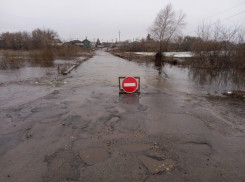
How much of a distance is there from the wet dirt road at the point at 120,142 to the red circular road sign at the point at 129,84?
4.43 ft

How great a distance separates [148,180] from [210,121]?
2.96 meters

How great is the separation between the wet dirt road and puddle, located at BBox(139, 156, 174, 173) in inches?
0.7

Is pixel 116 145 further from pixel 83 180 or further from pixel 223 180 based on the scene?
pixel 223 180

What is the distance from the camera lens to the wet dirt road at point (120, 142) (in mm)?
2529

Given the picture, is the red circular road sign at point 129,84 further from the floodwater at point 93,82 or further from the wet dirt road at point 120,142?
the wet dirt road at point 120,142

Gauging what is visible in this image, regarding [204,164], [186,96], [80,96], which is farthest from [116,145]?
[186,96]

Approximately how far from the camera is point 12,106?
5.42 meters

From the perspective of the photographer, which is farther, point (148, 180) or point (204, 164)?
point (204, 164)

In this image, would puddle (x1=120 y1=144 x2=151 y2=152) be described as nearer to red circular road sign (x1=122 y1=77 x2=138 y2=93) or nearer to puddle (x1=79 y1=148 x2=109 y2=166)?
puddle (x1=79 y1=148 x2=109 y2=166)

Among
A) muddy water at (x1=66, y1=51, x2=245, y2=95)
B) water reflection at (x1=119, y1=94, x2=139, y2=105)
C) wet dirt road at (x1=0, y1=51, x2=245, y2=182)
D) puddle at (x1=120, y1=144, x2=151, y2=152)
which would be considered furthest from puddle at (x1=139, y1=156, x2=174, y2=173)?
muddy water at (x1=66, y1=51, x2=245, y2=95)

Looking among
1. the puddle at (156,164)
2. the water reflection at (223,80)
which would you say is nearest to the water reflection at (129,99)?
the puddle at (156,164)

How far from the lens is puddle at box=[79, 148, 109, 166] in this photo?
9.21 feet

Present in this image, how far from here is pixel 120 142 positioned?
3373mm

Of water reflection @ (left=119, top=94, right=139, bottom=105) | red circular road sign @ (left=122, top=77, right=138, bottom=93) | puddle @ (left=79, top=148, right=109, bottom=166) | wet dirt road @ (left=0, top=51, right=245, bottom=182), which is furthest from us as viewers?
red circular road sign @ (left=122, top=77, right=138, bottom=93)
